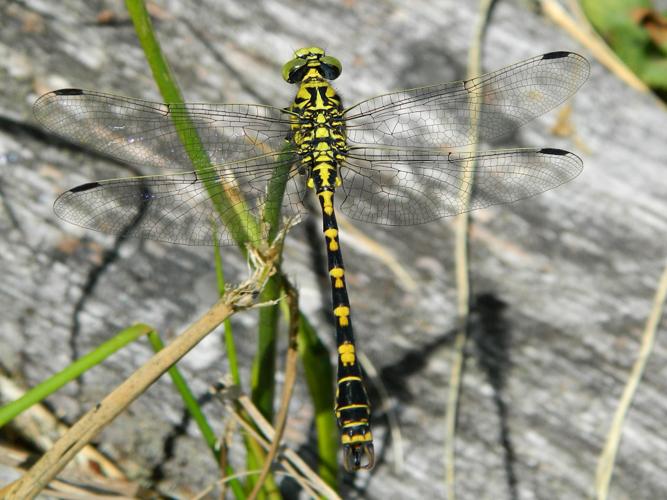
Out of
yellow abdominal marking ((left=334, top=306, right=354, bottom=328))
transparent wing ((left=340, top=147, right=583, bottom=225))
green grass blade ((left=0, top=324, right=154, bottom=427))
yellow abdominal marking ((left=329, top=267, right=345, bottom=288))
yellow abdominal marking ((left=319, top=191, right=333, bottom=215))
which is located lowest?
green grass blade ((left=0, top=324, right=154, bottom=427))

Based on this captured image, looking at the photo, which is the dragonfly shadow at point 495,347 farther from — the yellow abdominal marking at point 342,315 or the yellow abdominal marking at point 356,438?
the yellow abdominal marking at point 356,438

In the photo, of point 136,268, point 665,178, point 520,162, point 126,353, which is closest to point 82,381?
point 126,353

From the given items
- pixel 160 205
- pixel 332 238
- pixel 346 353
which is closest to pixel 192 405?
pixel 346 353

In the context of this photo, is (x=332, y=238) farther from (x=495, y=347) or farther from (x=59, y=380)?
(x=59, y=380)

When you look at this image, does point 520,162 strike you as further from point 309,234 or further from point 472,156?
point 309,234

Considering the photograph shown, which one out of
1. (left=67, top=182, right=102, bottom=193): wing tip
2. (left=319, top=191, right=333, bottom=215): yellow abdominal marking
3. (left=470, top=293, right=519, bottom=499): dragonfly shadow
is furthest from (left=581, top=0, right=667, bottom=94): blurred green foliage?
(left=67, top=182, right=102, bottom=193): wing tip

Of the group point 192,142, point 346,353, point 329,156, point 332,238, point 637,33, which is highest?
point 637,33

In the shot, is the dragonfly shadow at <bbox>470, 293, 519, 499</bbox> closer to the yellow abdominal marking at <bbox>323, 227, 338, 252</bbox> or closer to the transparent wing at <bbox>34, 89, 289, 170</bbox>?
the yellow abdominal marking at <bbox>323, 227, 338, 252</bbox>
